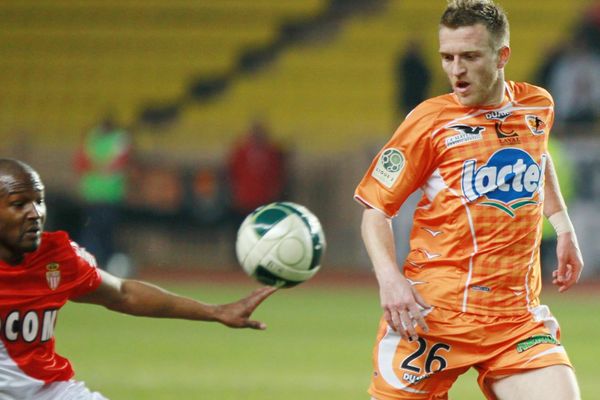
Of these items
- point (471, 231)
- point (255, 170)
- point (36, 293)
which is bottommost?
point (255, 170)

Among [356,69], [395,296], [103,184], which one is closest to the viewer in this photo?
[395,296]

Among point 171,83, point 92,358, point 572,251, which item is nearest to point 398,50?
point 171,83

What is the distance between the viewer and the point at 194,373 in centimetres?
1009

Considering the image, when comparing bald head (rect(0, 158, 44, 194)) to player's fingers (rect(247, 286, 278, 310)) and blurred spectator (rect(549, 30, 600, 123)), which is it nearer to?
player's fingers (rect(247, 286, 278, 310))

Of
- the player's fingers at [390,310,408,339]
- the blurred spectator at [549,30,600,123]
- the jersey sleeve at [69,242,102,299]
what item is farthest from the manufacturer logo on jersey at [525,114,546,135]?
the blurred spectator at [549,30,600,123]

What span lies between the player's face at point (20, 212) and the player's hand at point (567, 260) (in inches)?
93.3

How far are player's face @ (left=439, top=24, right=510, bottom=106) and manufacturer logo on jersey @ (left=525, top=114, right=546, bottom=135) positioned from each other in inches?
10.9

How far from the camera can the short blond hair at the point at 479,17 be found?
17.4 feet

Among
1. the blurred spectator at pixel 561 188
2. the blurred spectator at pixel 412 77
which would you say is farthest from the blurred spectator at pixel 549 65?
the blurred spectator at pixel 412 77

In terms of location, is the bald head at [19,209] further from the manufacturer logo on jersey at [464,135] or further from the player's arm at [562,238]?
the player's arm at [562,238]

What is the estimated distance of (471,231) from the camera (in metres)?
5.46

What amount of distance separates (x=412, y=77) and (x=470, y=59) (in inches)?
539

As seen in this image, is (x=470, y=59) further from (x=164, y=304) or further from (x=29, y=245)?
(x=29, y=245)

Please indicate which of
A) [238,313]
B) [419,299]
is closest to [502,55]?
[419,299]
